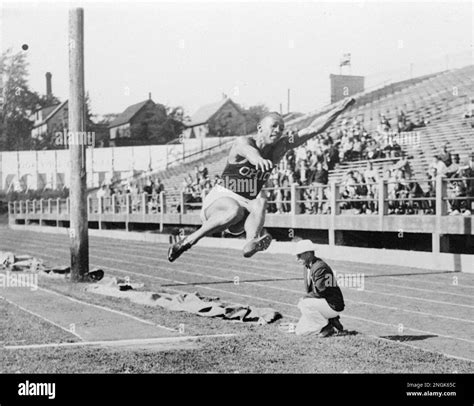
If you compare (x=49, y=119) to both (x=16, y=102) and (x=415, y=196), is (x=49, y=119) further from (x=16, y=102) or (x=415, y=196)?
(x=415, y=196)

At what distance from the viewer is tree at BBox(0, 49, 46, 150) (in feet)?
40.1

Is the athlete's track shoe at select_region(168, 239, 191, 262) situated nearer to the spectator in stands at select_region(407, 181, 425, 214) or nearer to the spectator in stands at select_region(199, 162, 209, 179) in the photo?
the spectator in stands at select_region(199, 162, 209, 179)

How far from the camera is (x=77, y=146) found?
12.9 metres

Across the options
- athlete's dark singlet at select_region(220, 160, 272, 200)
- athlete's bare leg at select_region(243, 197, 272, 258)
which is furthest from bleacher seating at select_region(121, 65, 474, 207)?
athlete's bare leg at select_region(243, 197, 272, 258)

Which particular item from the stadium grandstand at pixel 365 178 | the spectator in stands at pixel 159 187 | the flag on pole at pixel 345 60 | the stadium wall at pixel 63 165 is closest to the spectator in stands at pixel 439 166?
the stadium grandstand at pixel 365 178

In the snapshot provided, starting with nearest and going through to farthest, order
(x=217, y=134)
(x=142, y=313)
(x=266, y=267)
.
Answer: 1. (x=142, y=313)
2. (x=266, y=267)
3. (x=217, y=134)

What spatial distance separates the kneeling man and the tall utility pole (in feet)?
19.1

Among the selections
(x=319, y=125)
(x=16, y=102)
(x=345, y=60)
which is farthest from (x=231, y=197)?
(x=16, y=102)

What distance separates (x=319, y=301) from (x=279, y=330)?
0.63 m

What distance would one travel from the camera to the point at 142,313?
383 inches

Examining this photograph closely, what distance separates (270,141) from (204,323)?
2303 millimetres

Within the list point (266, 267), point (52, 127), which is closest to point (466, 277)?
point (266, 267)

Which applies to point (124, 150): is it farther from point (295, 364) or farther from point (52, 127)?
point (295, 364)
